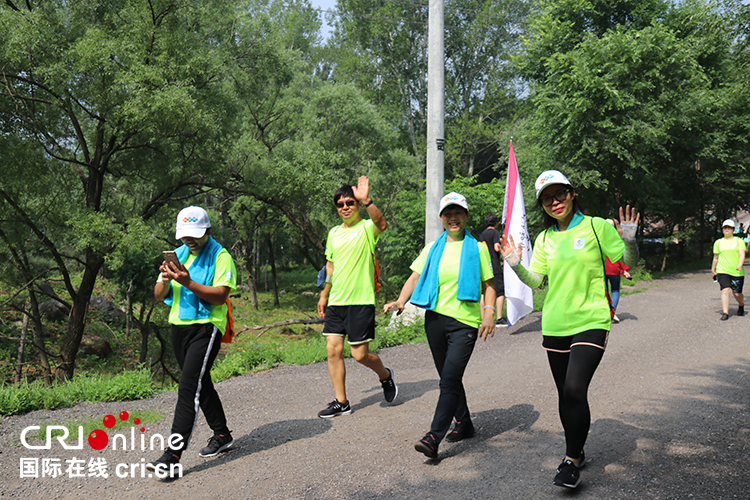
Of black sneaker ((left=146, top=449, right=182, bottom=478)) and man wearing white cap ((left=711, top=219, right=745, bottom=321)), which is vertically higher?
man wearing white cap ((left=711, top=219, right=745, bottom=321))

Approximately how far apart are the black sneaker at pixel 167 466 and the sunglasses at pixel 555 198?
3111 millimetres

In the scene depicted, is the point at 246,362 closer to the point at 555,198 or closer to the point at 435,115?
the point at 555,198

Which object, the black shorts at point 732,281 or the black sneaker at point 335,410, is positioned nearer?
the black sneaker at point 335,410

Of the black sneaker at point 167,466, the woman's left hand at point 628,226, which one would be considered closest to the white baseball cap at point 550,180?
the woman's left hand at point 628,226

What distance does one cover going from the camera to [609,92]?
15906 mm

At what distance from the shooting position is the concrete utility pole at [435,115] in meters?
10.1

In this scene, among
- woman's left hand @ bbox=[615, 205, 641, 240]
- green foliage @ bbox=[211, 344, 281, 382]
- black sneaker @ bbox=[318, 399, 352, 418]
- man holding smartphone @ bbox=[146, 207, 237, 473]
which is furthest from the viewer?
green foliage @ bbox=[211, 344, 281, 382]

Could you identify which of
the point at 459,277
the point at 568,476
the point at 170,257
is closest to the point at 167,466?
the point at 170,257

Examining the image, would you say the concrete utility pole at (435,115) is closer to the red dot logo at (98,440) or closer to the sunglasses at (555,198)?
the sunglasses at (555,198)

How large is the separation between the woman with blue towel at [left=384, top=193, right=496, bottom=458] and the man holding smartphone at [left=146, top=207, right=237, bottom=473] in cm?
147

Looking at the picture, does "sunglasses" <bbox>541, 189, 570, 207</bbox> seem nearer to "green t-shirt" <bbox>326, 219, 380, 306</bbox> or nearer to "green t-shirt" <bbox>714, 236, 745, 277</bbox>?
"green t-shirt" <bbox>326, 219, 380, 306</bbox>

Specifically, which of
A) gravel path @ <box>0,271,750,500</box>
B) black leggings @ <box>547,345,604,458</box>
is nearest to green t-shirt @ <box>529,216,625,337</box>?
black leggings @ <box>547,345,604,458</box>

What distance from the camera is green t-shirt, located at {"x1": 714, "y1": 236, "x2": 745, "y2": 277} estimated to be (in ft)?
32.6

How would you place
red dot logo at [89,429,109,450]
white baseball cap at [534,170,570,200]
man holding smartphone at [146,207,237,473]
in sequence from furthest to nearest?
red dot logo at [89,429,109,450] < man holding smartphone at [146,207,237,473] < white baseball cap at [534,170,570,200]
